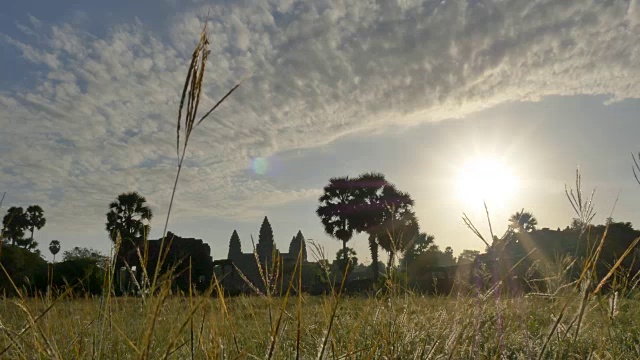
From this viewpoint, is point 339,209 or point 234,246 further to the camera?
point 234,246

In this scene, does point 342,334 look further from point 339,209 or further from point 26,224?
point 26,224

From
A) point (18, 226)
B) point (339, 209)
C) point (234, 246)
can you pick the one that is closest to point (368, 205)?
point (339, 209)

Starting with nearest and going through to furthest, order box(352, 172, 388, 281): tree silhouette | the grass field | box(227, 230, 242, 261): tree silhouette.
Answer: the grass field < box(352, 172, 388, 281): tree silhouette < box(227, 230, 242, 261): tree silhouette

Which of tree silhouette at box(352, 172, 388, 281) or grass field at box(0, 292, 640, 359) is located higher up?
tree silhouette at box(352, 172, 388, 281)

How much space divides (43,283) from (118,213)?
22135 mm

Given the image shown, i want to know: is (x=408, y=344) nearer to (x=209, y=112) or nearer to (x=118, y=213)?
(x=209, y=112)

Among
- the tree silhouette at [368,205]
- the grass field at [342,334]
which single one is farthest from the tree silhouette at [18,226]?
the grass field at [342,334]

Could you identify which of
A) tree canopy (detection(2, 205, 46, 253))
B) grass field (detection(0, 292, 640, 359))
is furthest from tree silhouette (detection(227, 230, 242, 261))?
grass field (detection(0, 292, 640, 359))

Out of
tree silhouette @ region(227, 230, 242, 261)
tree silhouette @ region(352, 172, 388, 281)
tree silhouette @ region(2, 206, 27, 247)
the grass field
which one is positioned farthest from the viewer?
tree silhouette @ region(227, 230, 242, 261)

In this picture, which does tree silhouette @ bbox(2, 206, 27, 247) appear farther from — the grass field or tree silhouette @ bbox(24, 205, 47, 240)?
the grass field

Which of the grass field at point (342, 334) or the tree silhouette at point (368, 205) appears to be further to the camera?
the tree silhouette at point (368, 205)

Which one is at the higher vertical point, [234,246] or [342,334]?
[234,246]

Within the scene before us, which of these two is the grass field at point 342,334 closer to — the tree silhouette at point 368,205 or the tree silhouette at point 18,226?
the tree silhouette at point 368,205

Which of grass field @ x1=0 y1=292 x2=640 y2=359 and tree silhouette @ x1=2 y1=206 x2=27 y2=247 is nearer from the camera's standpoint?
grass field @ x1=0 y1=292 x2=640 y2=359
